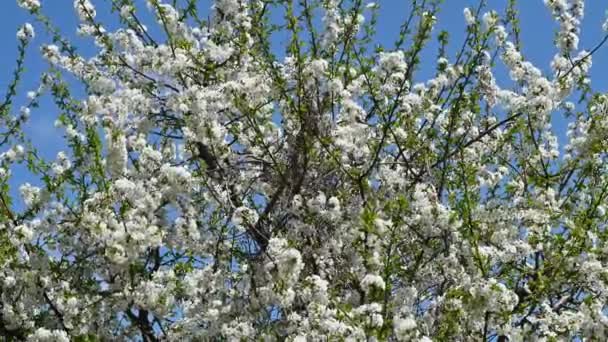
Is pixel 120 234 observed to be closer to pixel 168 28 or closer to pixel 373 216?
pixel 373 216

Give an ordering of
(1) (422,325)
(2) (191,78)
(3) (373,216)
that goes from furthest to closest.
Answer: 1. (2) (191,78)
2. (1) (422,325)
3. (3) (373,216)

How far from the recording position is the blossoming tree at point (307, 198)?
7379 mm

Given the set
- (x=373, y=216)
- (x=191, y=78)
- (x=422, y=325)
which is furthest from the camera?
(x=191, y=78)

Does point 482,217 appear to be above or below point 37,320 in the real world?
above

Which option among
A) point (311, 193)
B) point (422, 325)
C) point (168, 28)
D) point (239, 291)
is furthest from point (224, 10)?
point (422, 325)

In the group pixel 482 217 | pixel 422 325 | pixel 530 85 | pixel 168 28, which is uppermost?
pixel 168 28

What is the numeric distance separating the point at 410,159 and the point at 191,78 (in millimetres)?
2119

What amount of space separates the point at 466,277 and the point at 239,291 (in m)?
1.78

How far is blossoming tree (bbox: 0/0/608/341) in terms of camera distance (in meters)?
7.38

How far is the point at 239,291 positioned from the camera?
7.94 m

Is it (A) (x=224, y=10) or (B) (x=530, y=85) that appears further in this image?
(A) (x=224, y=10)

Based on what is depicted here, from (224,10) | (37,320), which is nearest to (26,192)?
(37,320)

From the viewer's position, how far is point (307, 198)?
835cm

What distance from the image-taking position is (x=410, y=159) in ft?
29.1
